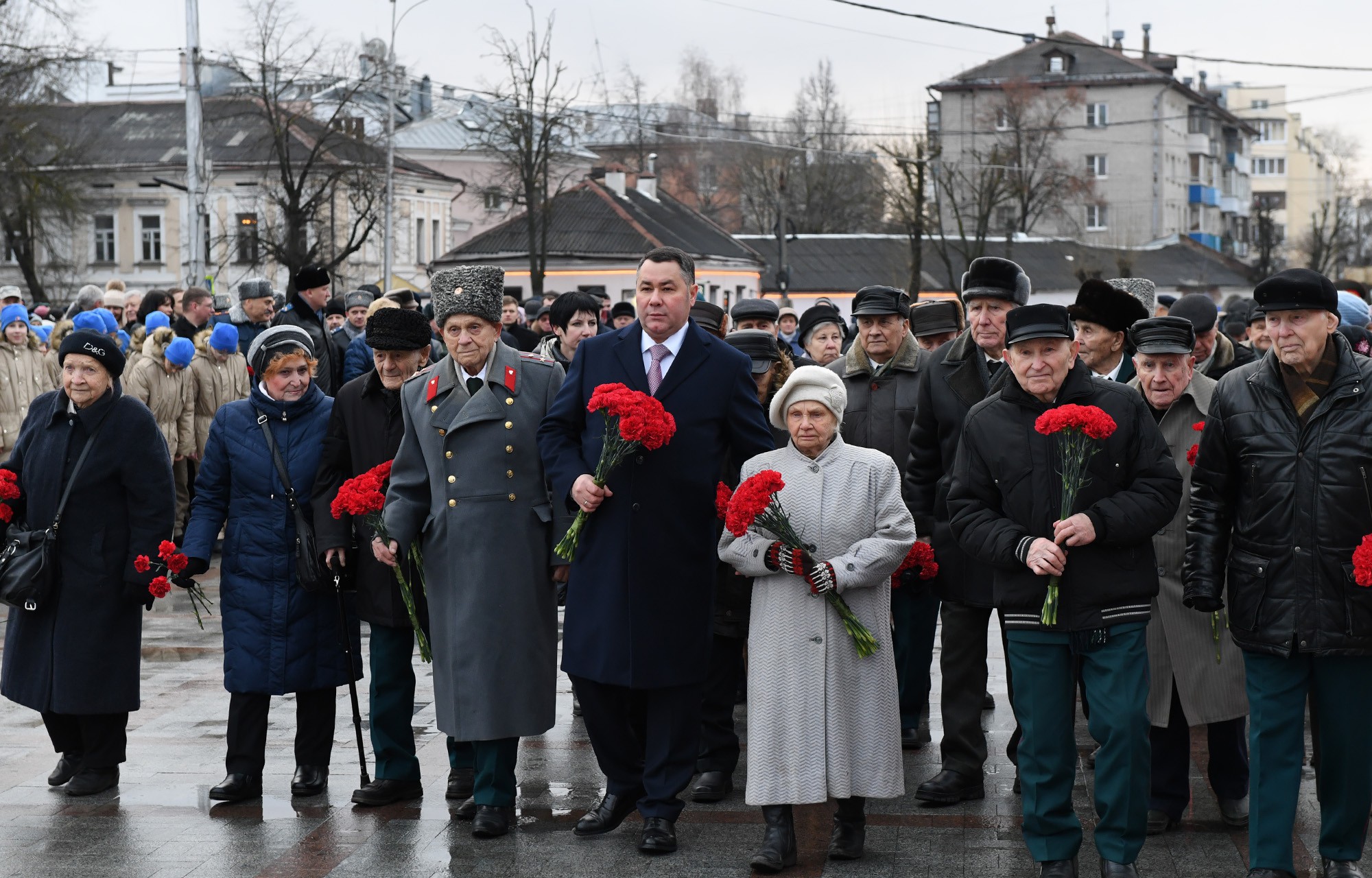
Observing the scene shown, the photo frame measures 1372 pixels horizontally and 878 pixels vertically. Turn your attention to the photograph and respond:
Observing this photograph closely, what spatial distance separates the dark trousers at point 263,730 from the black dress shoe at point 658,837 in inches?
66.9

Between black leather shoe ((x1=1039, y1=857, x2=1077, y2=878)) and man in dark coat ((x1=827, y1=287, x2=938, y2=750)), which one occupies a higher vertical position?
man in dark coat ((x1=827, y1=287, x2=938, y2=750))

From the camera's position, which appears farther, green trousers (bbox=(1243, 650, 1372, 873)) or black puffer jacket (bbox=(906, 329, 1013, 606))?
black puffer jacket (bbox=(906, 329, 1013, 606))

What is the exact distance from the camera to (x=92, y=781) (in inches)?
282

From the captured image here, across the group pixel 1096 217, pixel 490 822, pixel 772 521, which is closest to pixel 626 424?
pixel 772 521

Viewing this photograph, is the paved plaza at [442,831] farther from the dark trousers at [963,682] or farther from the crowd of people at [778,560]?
the dark trousers at [963,682]

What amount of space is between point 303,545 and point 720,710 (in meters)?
1.93

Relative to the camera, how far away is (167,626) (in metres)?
11.5

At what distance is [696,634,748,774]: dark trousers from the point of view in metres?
7.17

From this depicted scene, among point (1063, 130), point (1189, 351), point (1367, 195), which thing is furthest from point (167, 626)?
point (1367, 195)

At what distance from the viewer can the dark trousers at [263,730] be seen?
7043mm

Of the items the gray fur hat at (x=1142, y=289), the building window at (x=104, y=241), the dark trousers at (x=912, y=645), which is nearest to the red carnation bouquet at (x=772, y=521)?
the dark trousers at (x=912, y=645)

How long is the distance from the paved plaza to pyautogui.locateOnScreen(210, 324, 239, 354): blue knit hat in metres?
6.16

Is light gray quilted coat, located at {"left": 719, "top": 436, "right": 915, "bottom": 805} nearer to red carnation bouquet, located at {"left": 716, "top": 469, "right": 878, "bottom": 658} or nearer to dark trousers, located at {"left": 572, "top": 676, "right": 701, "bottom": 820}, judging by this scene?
red carnation bouquet, located at {"left": 716, "top": 469, "right": 878, "bottom": 658}

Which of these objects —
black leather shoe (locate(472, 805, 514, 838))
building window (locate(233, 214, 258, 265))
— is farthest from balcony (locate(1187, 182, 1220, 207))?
black leather shoe (locate(472, 805, 514, 838))
